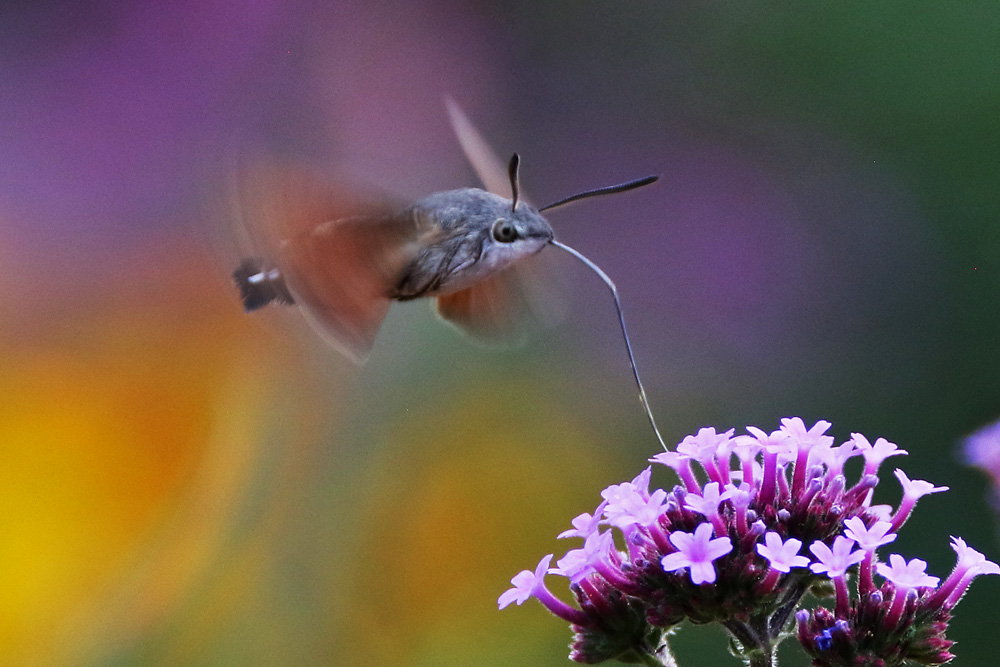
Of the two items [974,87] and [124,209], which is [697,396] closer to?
[974,87]

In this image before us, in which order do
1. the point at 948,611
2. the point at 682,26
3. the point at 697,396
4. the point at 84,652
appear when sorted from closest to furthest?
the point at 948,611 < the point at 84,652 < the point at 697,396 < the point at 682,26

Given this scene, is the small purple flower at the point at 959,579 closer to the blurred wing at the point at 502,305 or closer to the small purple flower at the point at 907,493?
the small purple flower at the point at 907,493

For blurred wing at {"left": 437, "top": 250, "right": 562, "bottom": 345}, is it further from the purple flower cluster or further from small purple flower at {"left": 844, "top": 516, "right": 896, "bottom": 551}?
small purple flower at {"left": 844, "top": 516, "right": 896, "bottom": 551}

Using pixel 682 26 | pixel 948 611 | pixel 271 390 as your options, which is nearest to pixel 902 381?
pixel 682 26

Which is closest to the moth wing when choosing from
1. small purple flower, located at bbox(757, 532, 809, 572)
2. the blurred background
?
small purple flower, located at bbox(757, 532, 809, 572)

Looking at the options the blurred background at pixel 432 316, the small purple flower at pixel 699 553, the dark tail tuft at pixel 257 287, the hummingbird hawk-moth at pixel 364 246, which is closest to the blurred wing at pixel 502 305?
the hummingbird hawk-moth at pixel 364 246

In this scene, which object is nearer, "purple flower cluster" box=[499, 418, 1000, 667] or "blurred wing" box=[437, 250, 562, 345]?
"purple flower cluster" box=[499, 418, 1000, 667]

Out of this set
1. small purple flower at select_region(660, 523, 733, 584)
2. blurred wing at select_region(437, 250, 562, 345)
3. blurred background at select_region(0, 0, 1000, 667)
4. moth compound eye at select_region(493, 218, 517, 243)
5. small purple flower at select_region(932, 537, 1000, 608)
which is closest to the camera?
small purple flower at select_region(660, 523, 733, 584)
